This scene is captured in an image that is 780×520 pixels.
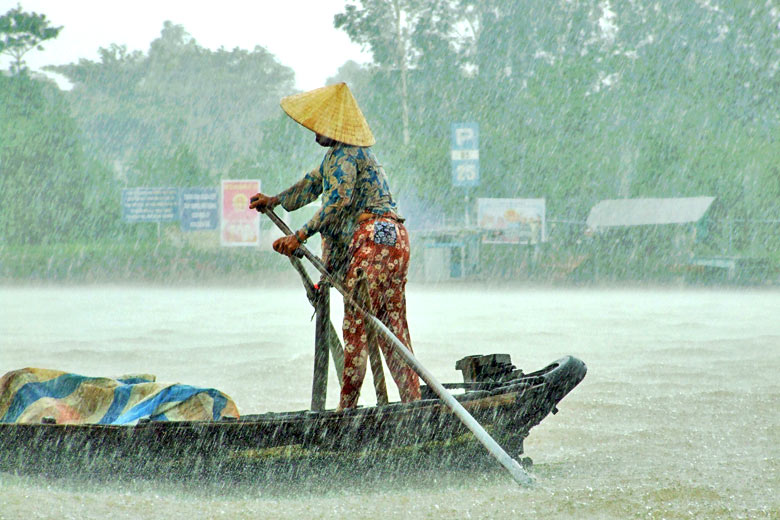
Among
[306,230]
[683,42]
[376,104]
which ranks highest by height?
[683,42]

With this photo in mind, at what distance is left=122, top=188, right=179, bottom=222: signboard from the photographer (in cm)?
2406

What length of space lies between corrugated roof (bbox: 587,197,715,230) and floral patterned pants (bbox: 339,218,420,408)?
66.4ft

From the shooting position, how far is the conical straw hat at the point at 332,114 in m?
4.46

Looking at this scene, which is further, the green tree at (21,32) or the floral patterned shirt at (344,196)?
the green tree at (21,32)

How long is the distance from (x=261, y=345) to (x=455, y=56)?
65.4 feet

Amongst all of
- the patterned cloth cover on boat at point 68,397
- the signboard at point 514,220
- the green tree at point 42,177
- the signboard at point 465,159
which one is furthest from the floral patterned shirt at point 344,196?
the green tree at point 42,177

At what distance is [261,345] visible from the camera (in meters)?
10.5

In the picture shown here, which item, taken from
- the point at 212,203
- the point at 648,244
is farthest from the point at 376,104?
the point at 648,244

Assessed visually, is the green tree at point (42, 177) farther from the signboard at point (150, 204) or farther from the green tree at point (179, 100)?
the signboard at point (150, 204)

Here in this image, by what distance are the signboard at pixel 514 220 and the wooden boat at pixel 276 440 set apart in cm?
1870

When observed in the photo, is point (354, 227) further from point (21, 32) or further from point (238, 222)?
point (21, 32)

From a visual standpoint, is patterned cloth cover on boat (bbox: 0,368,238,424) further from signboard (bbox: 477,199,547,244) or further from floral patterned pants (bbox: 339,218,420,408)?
signboard (bbox: 477,199,547,244)

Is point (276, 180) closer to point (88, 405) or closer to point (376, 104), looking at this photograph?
point (376, 104)

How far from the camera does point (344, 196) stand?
4.44 metres
